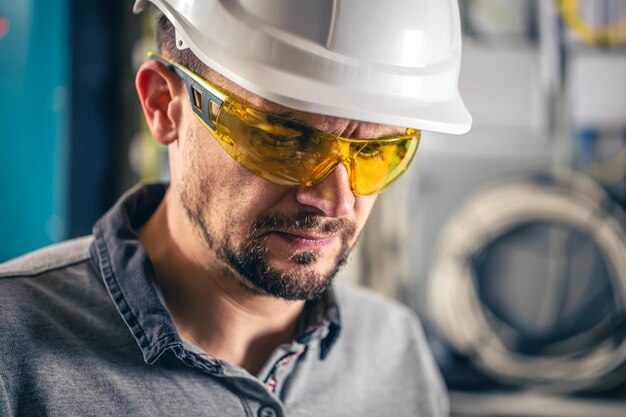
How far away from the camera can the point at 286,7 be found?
1142 millimetres

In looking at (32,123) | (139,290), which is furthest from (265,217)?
(32,123)

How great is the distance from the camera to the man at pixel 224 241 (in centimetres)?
117

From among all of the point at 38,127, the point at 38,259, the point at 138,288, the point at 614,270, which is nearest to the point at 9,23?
the point at 38,127

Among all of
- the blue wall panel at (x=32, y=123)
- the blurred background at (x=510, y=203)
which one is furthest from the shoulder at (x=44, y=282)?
the blurred background at (x=510, y=203)

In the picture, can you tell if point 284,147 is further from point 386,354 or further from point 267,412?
point 386,354

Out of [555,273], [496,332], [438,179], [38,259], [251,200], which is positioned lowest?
[496,332]

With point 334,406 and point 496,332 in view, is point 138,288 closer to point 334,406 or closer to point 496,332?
point 334,406

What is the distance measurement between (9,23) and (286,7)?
1.72 m

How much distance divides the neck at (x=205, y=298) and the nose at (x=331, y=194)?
0.73ft

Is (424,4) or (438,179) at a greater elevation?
(424,4)

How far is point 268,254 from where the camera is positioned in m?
1.29

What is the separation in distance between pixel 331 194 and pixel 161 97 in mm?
404

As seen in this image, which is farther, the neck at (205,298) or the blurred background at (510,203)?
the blurred background at (510,203)

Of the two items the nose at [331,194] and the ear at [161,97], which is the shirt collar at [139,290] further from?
the nose at [331,194]
